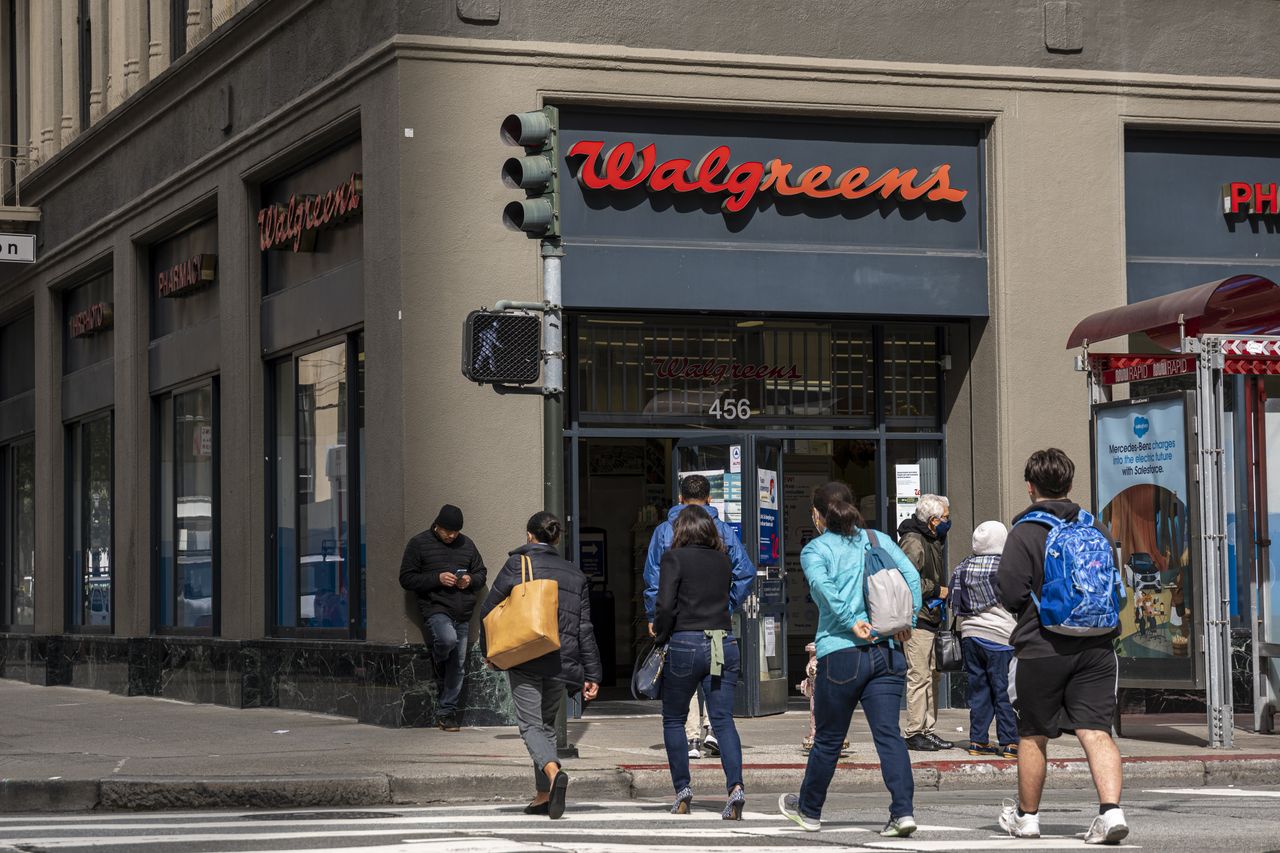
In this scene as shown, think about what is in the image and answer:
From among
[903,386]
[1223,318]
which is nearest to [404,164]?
[903,386]

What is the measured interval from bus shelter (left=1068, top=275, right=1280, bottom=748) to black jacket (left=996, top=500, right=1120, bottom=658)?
510cm

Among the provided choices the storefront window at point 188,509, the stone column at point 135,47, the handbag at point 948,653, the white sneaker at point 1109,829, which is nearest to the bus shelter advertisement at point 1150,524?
the handbag at point 948,653

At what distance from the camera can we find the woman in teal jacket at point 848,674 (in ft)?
31.4

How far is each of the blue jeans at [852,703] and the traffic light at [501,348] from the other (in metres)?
3.73

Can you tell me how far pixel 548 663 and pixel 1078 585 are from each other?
332 centimetres

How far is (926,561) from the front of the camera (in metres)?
14.0

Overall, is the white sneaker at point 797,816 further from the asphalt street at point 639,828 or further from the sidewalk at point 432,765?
the sidewalk at point 432,765

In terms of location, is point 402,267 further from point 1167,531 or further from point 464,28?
point 1167,531

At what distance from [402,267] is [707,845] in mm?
7859

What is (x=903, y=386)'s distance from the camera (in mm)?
18047

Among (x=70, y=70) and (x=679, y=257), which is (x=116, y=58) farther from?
(x=679, y=257)

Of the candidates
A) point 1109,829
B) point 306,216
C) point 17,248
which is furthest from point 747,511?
point 17,248

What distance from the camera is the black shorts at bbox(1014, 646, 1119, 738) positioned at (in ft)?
30.1

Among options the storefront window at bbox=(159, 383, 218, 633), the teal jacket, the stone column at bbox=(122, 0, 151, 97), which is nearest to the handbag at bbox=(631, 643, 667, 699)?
the teal jacket
